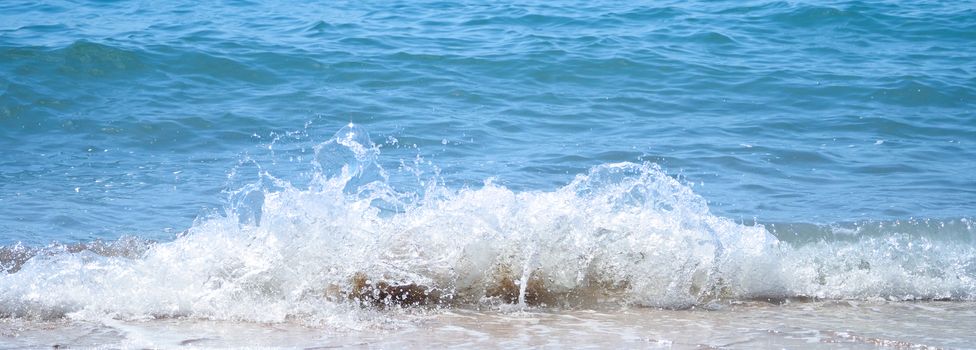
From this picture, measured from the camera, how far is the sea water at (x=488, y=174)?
4090mm

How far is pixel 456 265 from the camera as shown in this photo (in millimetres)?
4484

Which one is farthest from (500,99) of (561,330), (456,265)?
(561,330)

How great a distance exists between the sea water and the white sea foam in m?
0.01

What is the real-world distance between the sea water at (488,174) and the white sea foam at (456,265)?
0.01 meters

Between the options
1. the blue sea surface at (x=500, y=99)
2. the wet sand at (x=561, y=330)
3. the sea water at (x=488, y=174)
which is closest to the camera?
the wet sand at (x=561, y=330)

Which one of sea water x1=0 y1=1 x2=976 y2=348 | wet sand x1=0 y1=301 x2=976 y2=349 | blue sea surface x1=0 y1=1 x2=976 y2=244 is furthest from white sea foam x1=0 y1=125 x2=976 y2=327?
blue sea surface x1=0 y1=1 x2=976 y2=244

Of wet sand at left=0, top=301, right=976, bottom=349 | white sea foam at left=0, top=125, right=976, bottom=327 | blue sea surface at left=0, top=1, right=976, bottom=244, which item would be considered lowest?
wet sand at left=0, top=301, right=976, bottom=349

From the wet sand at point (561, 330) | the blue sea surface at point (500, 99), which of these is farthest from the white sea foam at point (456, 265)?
the blue sea surface at point (500, 99)

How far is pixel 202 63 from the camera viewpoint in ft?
33.2

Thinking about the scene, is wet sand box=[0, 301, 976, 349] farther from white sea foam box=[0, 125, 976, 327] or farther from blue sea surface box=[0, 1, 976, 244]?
blue sea surface box=[0, 1, 976, 244]

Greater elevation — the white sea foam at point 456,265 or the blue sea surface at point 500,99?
Answer: the blue sea surface at point 500,99

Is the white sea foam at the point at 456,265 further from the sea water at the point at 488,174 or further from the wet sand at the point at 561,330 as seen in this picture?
the wet sand at the point at 561,330

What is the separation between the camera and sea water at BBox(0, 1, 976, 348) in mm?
4090

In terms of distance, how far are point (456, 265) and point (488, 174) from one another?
2.45 metres
